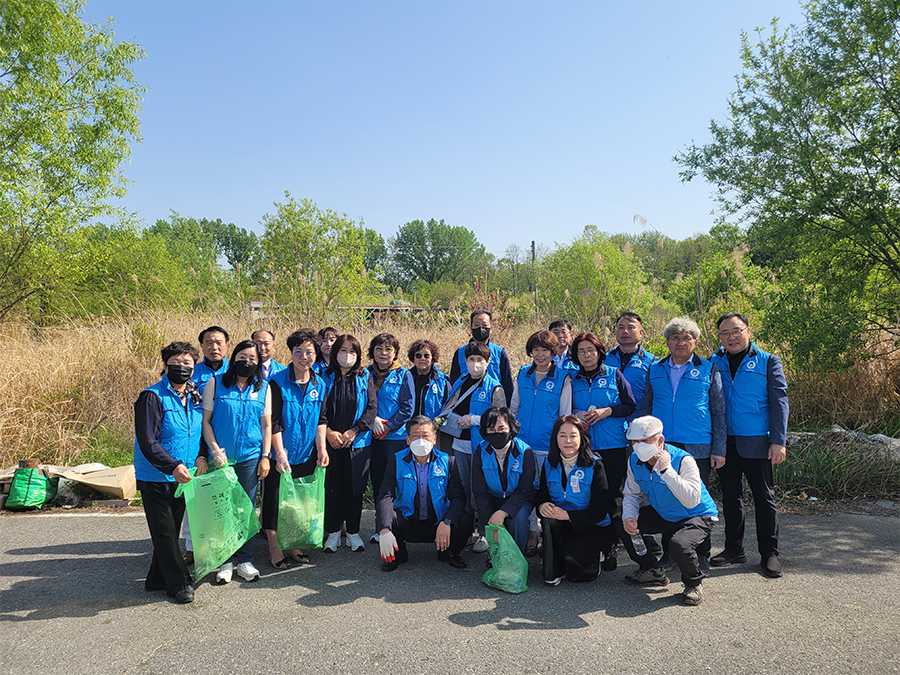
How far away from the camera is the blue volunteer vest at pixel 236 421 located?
4383 mm

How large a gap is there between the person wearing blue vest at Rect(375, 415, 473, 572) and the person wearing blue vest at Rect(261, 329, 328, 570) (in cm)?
63

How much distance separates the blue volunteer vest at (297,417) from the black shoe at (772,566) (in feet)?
11.8

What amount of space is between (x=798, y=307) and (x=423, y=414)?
208 inches

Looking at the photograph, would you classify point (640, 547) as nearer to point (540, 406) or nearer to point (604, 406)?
point (604, 406)

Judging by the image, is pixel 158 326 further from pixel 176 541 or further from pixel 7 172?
pixel 176 541

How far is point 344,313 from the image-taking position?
1201 cm

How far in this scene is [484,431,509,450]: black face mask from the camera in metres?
4.42

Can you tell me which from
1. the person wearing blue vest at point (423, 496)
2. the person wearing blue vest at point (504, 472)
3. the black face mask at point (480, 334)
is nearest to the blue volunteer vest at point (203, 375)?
the person wearing blue vest at point (423, 496)

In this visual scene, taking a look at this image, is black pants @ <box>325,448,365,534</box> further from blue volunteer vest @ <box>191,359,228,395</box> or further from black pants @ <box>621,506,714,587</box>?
black pants @ <box>621,506,714,587</box>

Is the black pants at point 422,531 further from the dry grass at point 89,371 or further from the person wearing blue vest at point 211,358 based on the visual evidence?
the dry grass at point 89,371

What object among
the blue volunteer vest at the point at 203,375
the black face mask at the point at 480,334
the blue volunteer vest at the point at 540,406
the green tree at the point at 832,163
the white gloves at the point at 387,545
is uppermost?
the green tree at the point at 832,163

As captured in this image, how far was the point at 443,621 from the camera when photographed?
3590 mm

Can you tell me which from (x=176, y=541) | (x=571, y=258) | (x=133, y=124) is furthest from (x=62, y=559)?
(x=571, y=258)

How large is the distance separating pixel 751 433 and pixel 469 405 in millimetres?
2215
